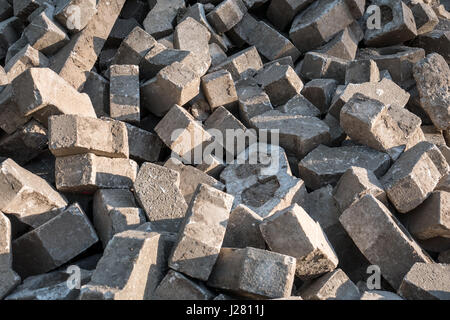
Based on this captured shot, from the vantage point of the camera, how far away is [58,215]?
3.40 meters

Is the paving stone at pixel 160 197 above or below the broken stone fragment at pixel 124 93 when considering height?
below

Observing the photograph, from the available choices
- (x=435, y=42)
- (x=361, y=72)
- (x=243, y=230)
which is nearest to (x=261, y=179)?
(x=243, y=230)

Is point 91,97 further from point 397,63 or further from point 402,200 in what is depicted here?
point 397,63

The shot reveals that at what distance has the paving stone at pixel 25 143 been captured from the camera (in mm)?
3986

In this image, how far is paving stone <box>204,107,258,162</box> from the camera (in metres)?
4.33

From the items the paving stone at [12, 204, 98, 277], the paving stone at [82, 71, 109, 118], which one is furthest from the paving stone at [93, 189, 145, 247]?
the paving stone at [82, 71, 109, 118]

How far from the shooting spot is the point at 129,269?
2.77m

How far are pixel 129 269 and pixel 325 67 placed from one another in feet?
10.8

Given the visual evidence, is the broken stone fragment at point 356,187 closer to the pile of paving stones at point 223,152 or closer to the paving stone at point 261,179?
the pile of paving stones at point 223,152

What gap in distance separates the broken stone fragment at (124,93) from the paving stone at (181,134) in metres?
0.31

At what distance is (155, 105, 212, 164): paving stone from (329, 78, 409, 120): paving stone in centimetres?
129

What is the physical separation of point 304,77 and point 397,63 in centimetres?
99

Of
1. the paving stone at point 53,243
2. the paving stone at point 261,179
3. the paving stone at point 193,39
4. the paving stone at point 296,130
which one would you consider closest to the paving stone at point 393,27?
the paving stone at point 296,130
